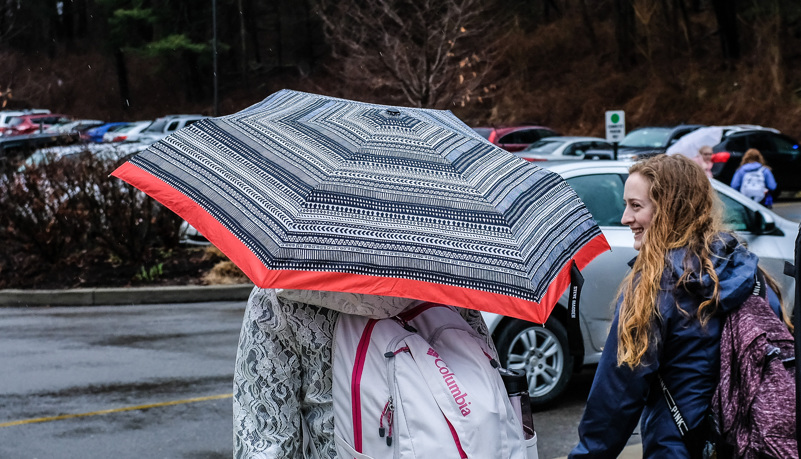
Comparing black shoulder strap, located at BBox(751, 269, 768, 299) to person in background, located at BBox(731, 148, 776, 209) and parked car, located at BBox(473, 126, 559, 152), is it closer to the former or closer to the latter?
person in background, located at BBox(731, 148, 776, 209)

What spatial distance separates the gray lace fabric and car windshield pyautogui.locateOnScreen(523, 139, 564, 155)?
2342 centimetres

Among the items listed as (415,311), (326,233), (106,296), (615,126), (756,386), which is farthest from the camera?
(615,126)

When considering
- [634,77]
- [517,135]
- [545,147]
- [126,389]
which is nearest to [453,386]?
[126,389]

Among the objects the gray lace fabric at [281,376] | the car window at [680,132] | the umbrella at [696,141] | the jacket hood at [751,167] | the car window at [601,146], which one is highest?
the gray lace fabric at [281,376]

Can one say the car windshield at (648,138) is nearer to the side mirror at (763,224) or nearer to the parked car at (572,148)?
the parked car at (572,148)

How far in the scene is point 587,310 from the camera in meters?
6.86

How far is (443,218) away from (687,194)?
978mm

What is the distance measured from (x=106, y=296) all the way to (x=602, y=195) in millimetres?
7435

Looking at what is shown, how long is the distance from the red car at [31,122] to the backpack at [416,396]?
3308 centimetres

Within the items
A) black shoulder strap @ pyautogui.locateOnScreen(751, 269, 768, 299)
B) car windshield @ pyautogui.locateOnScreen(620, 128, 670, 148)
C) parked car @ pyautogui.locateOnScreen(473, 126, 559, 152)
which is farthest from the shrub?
parked car @ pyautogui.locateOnScreen(473, 126, 559, 152)

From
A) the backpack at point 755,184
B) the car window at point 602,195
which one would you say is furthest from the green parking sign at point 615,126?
the car window at point 602,195

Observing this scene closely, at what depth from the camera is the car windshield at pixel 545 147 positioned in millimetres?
25766

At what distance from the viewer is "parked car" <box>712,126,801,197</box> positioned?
23609 millimetres

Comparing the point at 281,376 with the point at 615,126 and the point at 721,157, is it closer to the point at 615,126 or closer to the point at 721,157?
the point at 615,126
